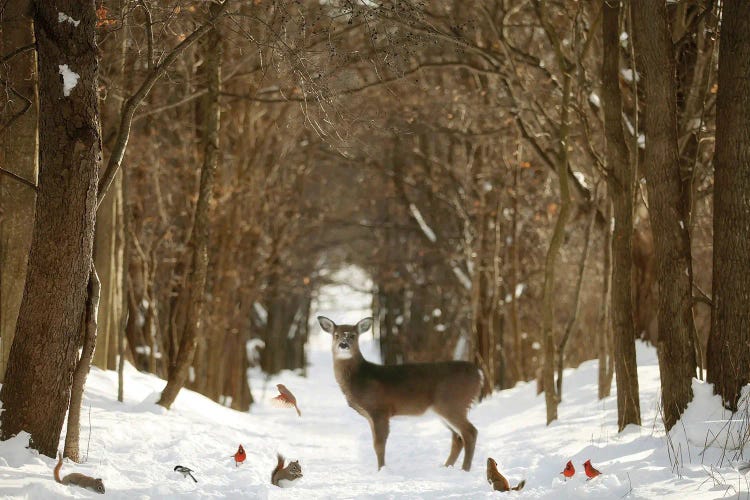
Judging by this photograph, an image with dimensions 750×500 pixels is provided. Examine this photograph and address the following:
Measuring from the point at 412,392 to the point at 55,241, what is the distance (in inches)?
211

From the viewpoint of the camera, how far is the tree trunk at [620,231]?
11477 millimetres

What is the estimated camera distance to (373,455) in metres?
13.3

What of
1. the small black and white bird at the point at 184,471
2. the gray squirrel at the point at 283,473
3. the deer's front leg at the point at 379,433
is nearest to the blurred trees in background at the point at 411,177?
the small black and white bird at the point at 184,471

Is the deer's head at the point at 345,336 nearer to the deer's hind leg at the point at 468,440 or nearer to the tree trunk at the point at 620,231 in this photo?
the deer's hind leg at the point at 468,440

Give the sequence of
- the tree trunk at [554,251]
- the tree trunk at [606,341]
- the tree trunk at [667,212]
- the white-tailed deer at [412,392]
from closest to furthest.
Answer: the tree trunk at [667,212]
the white-tailed deer at [412,392]
the tree trunk at [554,251]
the tree trunk at [606,341]

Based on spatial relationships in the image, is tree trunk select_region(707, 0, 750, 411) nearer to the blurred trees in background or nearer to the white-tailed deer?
the blurred trees in background

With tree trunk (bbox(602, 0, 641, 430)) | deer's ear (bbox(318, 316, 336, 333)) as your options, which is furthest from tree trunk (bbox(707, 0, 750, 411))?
deer's ear (bbox(318, 316, 336, 333))

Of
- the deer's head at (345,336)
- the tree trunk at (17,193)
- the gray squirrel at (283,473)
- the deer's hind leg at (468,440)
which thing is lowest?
the gray squirrel at (283,473)

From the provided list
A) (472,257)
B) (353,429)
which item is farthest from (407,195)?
(353,429)

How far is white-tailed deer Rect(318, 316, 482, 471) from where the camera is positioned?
11.7 m

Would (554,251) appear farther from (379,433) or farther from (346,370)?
(379,433)

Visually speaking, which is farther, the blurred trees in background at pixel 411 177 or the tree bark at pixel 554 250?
the tree bark at pixel 554 250

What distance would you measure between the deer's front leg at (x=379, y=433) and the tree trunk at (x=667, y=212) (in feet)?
11.5

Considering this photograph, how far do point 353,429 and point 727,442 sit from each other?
33.6ft
